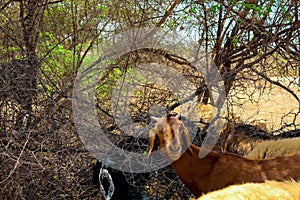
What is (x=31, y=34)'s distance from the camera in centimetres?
397

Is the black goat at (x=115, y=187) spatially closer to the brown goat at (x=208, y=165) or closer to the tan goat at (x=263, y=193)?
the brown goat at (x=208, y=165)

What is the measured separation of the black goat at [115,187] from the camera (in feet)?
9.08

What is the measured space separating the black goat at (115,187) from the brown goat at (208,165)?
0.30 meters

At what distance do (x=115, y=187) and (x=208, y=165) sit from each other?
0.62 meters

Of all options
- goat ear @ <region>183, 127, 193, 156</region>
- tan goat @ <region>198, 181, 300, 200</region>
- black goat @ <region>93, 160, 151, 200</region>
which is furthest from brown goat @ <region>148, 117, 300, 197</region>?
tan goat @ <region>198, 181, 300, 200</region>

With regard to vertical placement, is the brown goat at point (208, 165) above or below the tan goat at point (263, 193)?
below

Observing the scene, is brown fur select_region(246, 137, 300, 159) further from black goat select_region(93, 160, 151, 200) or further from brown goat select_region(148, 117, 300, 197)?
black goat select_region(93, 160, 151, 200)

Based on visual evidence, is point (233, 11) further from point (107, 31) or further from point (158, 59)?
point (107, 31)

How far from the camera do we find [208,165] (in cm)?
282

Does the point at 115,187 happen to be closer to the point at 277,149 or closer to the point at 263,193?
the point at 277,149

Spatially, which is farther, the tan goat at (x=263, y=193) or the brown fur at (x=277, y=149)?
the brown fur at (x=277, y=149)

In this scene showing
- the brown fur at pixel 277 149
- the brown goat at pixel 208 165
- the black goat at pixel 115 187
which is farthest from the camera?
the brown fur at pixel 277 149

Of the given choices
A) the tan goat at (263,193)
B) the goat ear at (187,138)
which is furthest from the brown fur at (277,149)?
the tan goat at (263,193)

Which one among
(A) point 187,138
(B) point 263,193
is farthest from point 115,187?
(B) point 263,193
